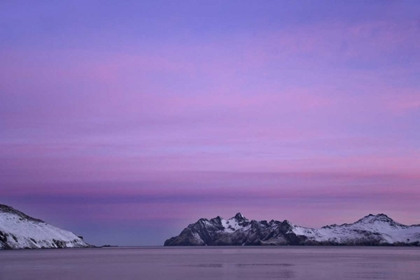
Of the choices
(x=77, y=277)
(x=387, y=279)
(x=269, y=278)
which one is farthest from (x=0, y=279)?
(x=387, y=279)

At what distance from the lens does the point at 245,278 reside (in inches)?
3359

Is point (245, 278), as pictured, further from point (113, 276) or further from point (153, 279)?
point (113, 276)

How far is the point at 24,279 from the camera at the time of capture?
8500 cm

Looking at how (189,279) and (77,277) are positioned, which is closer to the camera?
(189,279)

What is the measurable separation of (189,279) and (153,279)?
16.2 feet

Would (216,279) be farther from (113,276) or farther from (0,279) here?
(0,279)

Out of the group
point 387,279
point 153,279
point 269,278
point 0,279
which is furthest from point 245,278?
point 0,279

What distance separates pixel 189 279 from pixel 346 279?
21.3 m

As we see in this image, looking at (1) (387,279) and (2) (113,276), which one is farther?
(2) (113,276)

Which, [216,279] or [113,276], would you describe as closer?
[216,279]

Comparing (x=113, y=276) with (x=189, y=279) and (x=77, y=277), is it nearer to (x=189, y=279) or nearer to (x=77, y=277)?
(x=77, y=277)

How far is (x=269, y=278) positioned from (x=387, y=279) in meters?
16.3

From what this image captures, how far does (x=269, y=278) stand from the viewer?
85750 mm

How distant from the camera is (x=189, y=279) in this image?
83562 mm
